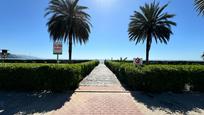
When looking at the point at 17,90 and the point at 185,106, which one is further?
the point at 17,90

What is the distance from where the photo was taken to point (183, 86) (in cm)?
1266

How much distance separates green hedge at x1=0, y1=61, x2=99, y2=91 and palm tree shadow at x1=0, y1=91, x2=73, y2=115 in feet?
1.44

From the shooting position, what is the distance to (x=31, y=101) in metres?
10.2

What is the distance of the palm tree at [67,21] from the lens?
32.2 metres

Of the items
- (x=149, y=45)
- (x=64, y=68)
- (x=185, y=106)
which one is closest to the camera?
(x=185, y=106)

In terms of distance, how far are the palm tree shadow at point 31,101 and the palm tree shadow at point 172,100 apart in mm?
3261

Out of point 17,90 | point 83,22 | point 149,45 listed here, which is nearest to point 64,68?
point 17,90

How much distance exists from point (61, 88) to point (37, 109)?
11.5 ft

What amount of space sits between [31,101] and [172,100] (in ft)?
19.1

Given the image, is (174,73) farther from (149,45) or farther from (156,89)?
(149,45)

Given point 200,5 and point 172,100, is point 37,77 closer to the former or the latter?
point 172,100

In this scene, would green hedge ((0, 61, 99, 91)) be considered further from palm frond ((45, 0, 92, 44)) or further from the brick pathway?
palm frond ((45, 0, 92, 44))

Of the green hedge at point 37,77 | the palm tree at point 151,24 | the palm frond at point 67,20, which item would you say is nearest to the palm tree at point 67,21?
the palm frond at point 67,20

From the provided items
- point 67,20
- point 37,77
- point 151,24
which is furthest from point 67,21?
point 37,77
